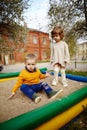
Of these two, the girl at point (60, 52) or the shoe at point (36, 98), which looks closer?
the shoe at point (36, 98)

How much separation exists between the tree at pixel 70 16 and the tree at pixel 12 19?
83.0 inches

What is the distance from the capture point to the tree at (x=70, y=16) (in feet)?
38.5

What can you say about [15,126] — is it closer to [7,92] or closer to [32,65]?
[32,65]

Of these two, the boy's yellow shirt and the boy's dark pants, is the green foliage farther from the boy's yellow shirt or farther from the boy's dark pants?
the boy's yellow shirt

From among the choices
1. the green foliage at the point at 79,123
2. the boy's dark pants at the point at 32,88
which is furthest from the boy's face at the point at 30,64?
the green foliage at the point at 79,123

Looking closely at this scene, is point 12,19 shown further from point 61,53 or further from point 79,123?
point 79,123

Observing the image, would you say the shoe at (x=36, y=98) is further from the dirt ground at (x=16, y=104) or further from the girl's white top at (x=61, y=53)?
the girl's white top at (x=61, y=53)

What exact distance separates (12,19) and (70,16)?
4261mm

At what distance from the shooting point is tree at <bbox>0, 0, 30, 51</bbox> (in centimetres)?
1099

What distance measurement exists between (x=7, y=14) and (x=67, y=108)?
9.83m

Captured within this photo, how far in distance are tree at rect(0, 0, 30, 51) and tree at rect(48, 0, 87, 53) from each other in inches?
83.0

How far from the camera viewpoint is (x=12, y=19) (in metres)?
11.6

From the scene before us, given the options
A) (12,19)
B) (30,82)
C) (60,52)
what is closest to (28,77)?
(30,82)

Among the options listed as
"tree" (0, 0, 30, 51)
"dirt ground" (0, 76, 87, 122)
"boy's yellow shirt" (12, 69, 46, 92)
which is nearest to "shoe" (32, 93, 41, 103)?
"dirt ground" (0, 76, 87, 122)
